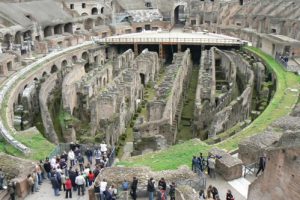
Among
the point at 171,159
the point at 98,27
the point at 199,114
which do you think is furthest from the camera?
the point at 98,27

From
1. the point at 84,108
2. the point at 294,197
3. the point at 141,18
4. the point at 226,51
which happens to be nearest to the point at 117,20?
the point at 141,18

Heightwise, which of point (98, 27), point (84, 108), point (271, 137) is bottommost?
point (84, 108)

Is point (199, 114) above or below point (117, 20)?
below

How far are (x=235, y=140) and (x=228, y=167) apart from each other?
503cm

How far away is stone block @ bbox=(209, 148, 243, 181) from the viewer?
1559 cm

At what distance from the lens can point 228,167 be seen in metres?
15.5

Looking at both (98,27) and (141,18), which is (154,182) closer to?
(98,27)

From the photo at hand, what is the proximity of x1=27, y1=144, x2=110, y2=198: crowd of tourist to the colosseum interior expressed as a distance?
36 centimetres

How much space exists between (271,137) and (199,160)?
4151 mm

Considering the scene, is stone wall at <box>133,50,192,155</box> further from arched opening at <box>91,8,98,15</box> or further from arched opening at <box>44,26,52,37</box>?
arched opening at <box>91,8,98,15</box>

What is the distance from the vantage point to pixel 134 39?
51.4 metres

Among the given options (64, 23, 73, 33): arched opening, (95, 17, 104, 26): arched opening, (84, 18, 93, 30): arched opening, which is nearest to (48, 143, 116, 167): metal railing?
(64, 23, 73, 33): arched opening

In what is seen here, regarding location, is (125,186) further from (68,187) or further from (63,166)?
(63,166)

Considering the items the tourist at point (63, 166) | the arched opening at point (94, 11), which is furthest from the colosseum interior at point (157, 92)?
the tourist at point (63, 166)
